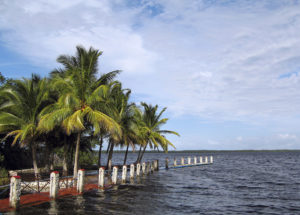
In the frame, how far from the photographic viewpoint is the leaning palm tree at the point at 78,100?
59.0ft

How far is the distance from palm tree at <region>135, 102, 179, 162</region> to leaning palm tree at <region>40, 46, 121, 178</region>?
1215 centimetres

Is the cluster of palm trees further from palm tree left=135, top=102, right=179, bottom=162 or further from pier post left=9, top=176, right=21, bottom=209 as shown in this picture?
palm tree left=135, top=102, right=179, bottom=162

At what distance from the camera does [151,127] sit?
33594 millimetres

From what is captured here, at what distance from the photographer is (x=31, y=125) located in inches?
742

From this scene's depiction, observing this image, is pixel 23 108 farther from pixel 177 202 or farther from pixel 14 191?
pixel 177 202

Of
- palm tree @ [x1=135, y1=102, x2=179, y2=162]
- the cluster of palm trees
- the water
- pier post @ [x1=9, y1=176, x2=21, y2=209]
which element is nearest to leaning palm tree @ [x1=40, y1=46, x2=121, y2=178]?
the cluster of palm trees

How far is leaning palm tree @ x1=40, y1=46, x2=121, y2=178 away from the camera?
18.0 meters

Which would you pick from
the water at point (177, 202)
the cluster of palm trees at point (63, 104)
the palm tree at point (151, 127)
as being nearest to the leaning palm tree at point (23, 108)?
the cluster of palm trees at point (63, 104)

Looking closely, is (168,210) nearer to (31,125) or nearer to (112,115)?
(112,115)

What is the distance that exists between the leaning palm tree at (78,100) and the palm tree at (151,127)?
12.1 meters

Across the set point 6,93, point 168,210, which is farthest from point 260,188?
point 6,93

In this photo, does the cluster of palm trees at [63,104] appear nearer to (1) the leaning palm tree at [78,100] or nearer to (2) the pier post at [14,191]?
(1) the leaning palm tree at [78,100]

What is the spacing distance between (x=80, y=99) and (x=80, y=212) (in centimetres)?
839

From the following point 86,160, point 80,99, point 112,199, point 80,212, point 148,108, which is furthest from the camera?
point 86,160
